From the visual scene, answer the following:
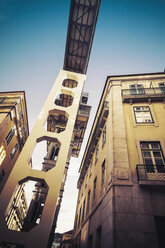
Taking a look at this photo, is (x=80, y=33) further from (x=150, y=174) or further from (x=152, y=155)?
(x=150, y=174)

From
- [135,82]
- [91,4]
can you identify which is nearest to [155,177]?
[135,82]

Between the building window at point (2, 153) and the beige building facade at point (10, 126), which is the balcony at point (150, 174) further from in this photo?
the building window at point (2, 153)

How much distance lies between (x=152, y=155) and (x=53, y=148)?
9.16 metres

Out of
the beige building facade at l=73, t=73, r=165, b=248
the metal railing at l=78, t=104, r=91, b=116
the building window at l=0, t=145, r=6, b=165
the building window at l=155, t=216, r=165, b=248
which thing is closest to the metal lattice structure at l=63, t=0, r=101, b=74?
the metal railing at l=78, t=104, r=91, b=116

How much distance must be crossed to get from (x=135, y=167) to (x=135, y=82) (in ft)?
37.1

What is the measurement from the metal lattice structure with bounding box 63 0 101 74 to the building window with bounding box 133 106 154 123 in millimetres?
11465

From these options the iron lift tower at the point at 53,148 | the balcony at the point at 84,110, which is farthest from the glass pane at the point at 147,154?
the balcony at the point at 84,110

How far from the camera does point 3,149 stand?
1844cm

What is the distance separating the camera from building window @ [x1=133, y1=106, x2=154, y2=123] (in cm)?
1098

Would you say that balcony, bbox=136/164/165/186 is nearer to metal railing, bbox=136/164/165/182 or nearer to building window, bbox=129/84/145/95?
metal railing, bbox=136/164/165/182

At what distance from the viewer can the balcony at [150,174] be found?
22.8 feet

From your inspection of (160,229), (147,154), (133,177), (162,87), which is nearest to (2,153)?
(133,177)

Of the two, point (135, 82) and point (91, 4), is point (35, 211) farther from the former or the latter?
point (91, 4)

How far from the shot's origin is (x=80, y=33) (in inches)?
677
